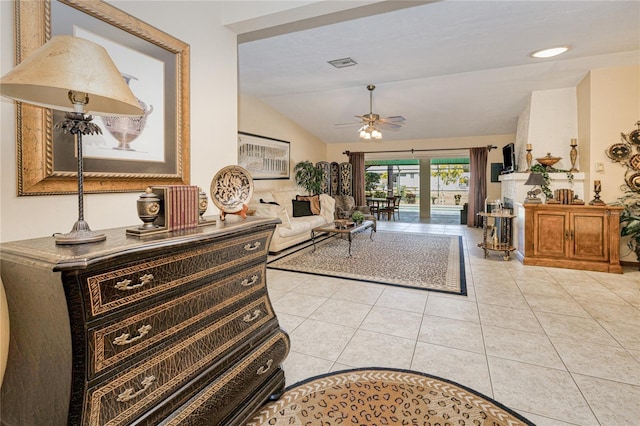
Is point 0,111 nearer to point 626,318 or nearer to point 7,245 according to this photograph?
point 7,245

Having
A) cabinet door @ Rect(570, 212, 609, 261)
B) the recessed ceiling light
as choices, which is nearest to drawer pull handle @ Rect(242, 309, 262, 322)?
cabinet door @ Rect(570, 212, 609, 261)

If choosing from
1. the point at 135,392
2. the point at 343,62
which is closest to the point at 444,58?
the point at 343,62

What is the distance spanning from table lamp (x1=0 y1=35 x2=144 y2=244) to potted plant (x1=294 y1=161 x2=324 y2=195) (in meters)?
6.99

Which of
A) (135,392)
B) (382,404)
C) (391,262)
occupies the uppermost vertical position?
(135,392)

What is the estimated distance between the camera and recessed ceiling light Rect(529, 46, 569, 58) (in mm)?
3970

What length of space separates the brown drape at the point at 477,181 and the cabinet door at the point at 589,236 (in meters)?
4.12

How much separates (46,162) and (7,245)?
38 centimetres

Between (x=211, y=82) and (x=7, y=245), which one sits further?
(x=211, y=82)

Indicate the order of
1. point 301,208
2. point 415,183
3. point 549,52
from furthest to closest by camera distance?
point 415,183
point 301,208
point 549,52

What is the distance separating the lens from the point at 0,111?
1169 millimetres

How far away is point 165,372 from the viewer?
3.82ft

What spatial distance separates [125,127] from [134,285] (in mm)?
944

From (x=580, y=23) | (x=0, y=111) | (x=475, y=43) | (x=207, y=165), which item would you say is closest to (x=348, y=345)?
(x=207, y=165)

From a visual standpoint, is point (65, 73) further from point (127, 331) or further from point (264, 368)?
point (264, 368)
